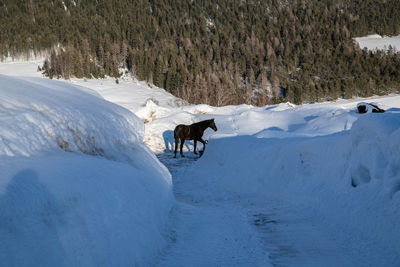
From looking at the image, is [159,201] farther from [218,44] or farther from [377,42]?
[377,42]

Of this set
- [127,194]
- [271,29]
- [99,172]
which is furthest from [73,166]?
[271,29]

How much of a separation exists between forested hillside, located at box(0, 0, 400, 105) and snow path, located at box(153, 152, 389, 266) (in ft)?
151

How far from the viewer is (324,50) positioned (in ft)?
370

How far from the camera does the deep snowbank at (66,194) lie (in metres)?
2.45

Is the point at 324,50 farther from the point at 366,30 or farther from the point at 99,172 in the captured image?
the point at 99,172

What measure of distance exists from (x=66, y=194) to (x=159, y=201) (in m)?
2.53

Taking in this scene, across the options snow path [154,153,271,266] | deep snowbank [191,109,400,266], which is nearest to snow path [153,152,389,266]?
snow path [154,153,271,266]

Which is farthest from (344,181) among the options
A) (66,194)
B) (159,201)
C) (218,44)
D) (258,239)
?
(218,44)

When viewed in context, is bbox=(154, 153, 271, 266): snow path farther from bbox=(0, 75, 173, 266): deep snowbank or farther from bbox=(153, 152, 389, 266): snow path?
bbox=(0, 75, 173, 266): deep snowbank

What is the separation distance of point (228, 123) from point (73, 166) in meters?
20.3

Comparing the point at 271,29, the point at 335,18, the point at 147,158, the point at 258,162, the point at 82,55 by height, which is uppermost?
the point at 335,18

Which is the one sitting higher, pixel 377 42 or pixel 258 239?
pixel 377 42

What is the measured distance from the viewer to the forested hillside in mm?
78100

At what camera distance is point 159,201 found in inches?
211
